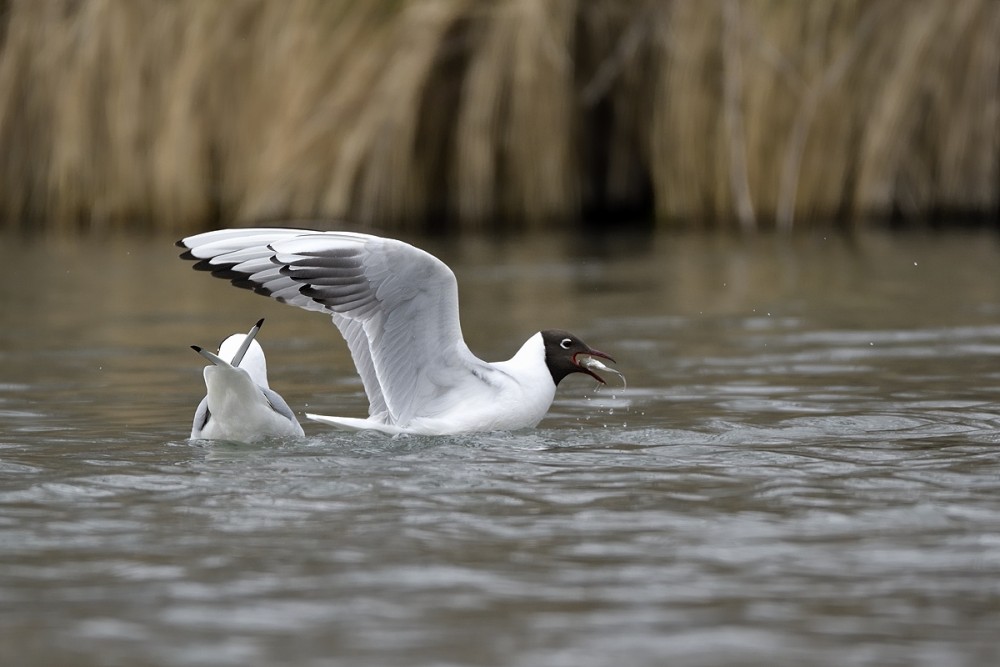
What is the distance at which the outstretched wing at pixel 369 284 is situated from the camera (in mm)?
6281

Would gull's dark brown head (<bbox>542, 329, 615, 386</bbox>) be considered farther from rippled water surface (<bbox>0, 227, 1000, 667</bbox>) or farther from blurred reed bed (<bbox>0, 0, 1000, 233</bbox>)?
blurred reed bed (<bbox>0, 0, 1000, 233</bbox>)

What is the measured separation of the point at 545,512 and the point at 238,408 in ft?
5.70

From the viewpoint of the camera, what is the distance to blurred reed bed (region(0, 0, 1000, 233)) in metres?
14.5

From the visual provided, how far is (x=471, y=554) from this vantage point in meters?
4.46

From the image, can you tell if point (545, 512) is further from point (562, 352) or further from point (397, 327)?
point (562, 352)

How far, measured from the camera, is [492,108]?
1538cm

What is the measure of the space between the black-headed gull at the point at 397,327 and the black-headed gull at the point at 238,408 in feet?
0.70

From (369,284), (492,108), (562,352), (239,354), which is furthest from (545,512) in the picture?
(492,108)

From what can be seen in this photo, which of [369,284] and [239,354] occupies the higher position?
[369,284]

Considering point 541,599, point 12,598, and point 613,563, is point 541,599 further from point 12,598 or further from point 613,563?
point 12,598

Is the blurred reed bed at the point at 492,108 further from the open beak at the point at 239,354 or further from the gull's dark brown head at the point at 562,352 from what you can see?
the open beak at the point at 239,354

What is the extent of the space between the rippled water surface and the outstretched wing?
36 centimetres

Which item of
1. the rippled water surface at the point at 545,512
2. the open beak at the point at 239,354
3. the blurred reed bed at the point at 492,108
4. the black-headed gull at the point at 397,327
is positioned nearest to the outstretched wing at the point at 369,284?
the black-headed gull at the point at 397,327

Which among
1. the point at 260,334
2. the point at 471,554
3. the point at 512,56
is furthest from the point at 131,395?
the point at 512,56
